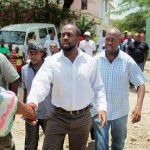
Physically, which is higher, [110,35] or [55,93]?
[110,35]

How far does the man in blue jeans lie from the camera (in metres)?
4.77

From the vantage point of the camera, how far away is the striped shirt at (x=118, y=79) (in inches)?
188

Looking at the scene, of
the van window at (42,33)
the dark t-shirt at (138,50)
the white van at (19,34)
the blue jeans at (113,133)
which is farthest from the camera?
the van window at (42,33)

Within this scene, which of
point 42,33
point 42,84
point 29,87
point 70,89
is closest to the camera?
point 42,84

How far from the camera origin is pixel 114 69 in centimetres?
479

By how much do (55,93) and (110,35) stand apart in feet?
3.57

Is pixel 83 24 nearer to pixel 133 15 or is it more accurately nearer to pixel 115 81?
pixel 133 15

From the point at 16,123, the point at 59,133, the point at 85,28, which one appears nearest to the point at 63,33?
the point at 59,133

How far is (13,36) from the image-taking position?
15.1 metres

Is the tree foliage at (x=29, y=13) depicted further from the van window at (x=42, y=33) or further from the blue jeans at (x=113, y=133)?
the blue jeans at (x=113, y=133)

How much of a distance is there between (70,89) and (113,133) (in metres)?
1.15

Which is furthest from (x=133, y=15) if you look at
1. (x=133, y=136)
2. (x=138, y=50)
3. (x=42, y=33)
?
(x=133, y=136)

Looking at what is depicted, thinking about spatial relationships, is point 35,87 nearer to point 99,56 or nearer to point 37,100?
point 37,100

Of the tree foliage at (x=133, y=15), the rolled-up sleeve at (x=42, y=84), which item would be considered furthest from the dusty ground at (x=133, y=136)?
the tree foliage at (x=133, y=15)
